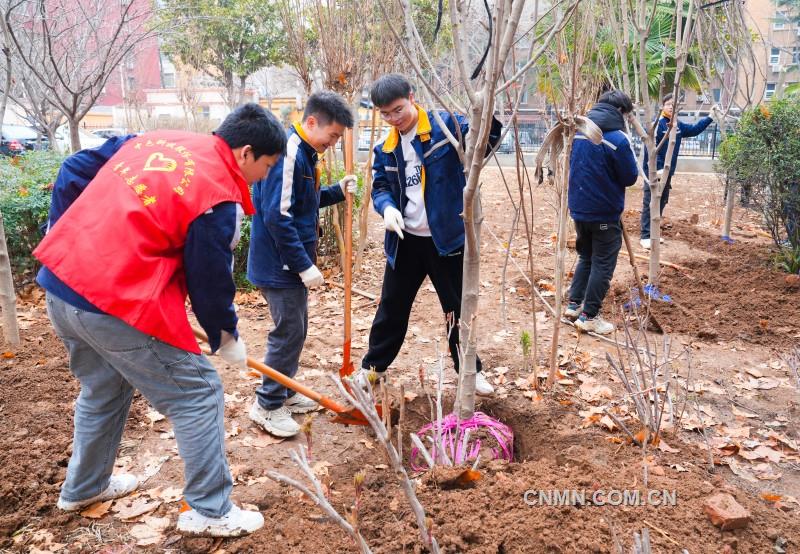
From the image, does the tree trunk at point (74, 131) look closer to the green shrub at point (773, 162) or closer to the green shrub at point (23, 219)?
the green shrub at point (23, 219)

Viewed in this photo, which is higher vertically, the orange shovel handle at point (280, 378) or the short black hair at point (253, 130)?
the short black hair at point (253, 130)

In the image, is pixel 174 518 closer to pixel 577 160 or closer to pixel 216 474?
pixel 216 474

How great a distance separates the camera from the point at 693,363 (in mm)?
4059

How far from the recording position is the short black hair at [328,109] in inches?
118

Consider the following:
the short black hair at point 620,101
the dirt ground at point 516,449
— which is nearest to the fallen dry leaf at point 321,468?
the dirt ground at point 516,449

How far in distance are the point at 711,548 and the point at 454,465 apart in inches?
38.3

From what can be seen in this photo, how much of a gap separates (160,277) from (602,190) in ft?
11.3

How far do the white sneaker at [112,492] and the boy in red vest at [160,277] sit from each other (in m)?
0.14

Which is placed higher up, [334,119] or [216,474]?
[334,119]

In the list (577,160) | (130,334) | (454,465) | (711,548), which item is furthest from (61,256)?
(577,160)

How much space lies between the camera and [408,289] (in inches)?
141

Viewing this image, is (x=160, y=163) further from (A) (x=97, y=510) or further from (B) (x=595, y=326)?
(B) (x=595, y=326)

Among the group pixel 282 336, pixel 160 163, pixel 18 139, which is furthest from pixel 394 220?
pixel 18 139

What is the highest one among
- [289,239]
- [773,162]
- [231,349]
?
[773,162]
